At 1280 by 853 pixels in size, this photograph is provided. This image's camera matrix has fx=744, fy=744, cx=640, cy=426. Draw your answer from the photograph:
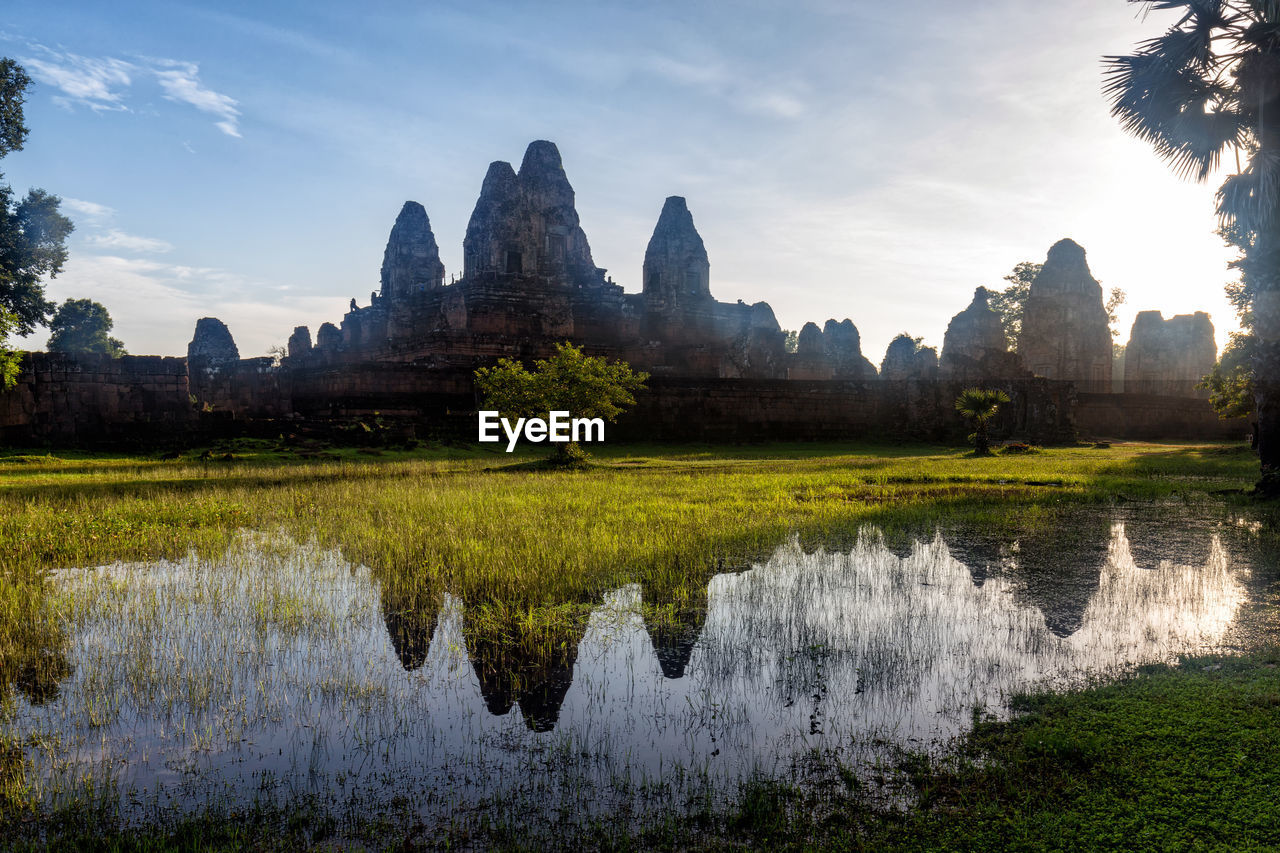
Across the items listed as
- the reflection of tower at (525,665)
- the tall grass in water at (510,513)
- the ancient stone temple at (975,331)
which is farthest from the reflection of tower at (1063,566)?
the ancient stone temple at (975,331)

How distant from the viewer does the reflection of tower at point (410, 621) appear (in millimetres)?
3629

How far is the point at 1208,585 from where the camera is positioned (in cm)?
488

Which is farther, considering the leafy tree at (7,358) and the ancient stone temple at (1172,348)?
the ancient stone temple at (1172,348)

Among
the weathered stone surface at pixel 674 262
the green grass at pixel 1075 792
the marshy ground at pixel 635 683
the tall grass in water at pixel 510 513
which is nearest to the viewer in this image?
the green grass at pixel 1075 792

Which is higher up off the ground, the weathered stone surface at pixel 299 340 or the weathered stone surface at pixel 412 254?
the weathered stone surface at pixel 412 254

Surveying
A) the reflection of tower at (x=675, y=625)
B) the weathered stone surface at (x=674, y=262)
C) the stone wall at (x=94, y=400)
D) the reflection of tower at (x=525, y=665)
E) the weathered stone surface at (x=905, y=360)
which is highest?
the weathered stone surface at (x=674, y=262)

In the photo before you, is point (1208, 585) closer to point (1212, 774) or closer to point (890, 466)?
point (1212, 774)

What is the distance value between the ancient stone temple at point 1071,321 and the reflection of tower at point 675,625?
36685mm

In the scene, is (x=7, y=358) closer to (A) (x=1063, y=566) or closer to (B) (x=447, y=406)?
(B) (x=447, y=406)

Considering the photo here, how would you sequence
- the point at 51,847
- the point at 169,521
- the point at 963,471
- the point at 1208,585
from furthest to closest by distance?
the point at 963,471 < the point at 169,521 < the point at 1208,585 < the point at 51,847

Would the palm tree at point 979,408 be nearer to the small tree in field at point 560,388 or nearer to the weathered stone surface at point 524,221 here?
the small tree in field at point 560,388

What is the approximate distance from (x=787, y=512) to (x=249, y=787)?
20.8 ft

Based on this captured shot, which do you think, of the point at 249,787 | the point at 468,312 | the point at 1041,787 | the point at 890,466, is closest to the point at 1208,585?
the point at 1041,787

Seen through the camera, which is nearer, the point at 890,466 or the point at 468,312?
the point at 890,466
